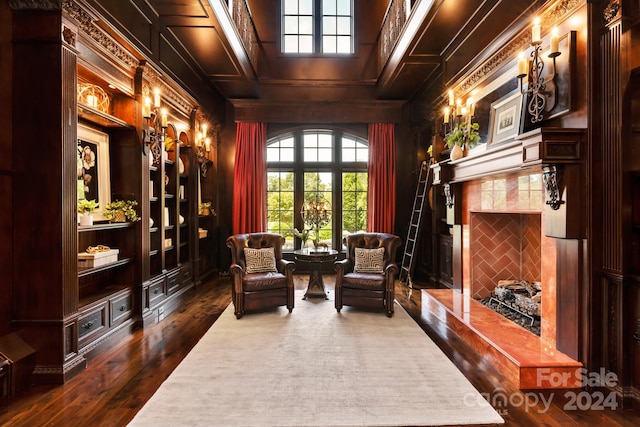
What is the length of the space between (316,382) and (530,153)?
252 centimetres

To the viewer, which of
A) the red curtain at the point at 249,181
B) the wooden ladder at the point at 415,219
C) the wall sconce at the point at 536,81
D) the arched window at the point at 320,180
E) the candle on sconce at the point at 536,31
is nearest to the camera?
the candle on sconce at the point at 536,31

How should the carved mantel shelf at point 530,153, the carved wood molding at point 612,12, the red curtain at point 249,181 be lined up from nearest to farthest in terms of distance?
the carved wood molding at point 612,12, the carved mantel shelf at point 530,153, the red curtain at point 249,181

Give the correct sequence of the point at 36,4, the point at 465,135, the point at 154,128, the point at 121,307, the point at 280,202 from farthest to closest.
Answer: the point at 280,202, the point at 465,135, the point at 154,128, the point at 121,307, the point at 36,4

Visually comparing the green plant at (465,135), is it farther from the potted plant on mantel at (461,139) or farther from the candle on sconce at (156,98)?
the candle on sconce at (156,98)

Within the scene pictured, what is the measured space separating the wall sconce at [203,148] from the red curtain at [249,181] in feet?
2.30

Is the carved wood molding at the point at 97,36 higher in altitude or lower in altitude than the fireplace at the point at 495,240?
higher

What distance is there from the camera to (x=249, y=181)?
22.8 ft

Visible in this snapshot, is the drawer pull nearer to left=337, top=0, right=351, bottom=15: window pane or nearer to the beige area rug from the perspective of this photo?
the beige area rug

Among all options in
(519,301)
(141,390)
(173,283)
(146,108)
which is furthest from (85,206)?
(519,301)

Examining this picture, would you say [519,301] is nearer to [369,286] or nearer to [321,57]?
[369,286]

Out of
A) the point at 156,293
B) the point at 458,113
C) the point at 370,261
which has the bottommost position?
the point at 156,293

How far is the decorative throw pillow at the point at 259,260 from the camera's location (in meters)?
4.72

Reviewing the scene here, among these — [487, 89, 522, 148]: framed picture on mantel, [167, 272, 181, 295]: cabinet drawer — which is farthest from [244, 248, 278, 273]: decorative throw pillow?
[487, 89, 522, 148]: framed picture on mantel

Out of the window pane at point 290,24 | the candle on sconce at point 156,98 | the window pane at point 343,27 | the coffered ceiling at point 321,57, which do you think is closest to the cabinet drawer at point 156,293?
the candle on sconce at point 156,98
